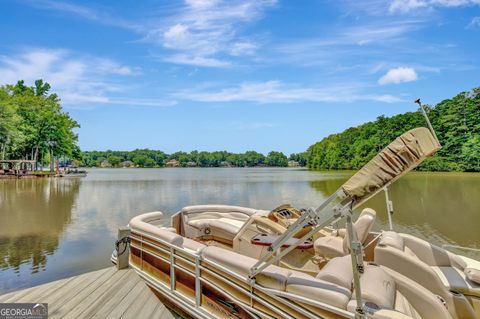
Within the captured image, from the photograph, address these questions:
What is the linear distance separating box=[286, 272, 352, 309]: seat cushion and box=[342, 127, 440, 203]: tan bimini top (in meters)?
0.85

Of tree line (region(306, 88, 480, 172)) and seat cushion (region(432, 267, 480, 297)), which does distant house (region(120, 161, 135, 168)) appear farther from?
seat cushion (region(432, 267, 480, 297))

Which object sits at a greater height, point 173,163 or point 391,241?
point 173,163

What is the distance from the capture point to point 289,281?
9.92ft

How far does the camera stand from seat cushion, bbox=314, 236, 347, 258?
14.2 ft

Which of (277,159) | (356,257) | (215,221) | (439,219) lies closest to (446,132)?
(439,219)

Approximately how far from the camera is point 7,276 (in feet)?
24.0

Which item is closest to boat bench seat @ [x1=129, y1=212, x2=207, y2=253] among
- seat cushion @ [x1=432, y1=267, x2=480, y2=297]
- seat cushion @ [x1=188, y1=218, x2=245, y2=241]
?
seat cushion @ [x1=188, y1=218, x2=245, y2=241]

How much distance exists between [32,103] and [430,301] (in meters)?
57.6

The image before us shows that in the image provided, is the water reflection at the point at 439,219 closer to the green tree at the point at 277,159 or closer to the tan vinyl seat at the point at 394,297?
the tan vinyl seat at the point at 394,297

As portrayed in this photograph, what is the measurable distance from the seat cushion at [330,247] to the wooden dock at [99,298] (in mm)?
2182

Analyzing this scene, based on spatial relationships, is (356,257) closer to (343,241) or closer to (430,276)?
(430,276)

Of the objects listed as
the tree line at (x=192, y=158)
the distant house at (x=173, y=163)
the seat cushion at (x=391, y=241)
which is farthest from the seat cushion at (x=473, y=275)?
the distant house at (x=173, y=163)

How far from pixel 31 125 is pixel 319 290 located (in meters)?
56.0

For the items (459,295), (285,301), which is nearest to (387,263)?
(459,295)
